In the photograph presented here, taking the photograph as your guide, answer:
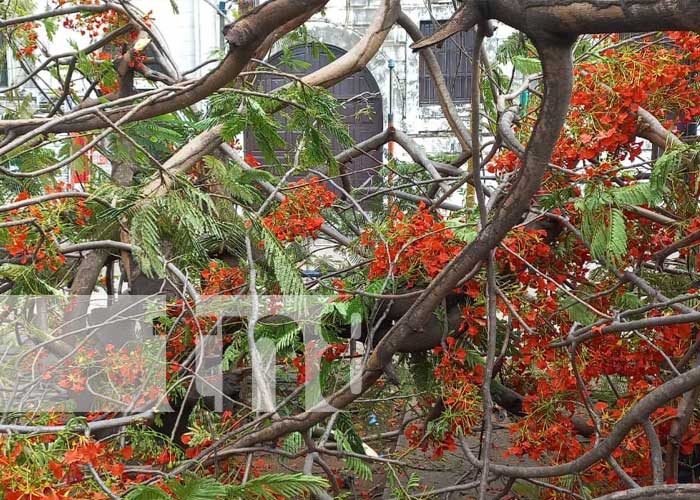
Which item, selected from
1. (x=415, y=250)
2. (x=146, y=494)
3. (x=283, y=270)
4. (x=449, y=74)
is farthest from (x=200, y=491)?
(x=449, y=74)

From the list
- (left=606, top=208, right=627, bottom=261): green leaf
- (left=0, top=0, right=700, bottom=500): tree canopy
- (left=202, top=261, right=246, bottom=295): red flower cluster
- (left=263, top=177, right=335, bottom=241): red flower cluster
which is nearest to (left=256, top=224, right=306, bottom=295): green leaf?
(left=0, top=0, right=700, bottom=500): tree canopy

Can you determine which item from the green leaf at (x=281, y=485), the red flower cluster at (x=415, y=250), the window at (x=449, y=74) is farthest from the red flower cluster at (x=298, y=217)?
the window at (x=449, y=74)

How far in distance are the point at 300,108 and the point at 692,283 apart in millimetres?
1451

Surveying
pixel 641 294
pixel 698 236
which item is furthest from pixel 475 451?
pixel 698 236

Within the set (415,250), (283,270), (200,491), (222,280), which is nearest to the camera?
(200,491)

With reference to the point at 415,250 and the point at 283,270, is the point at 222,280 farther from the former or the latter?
the point at 283,270

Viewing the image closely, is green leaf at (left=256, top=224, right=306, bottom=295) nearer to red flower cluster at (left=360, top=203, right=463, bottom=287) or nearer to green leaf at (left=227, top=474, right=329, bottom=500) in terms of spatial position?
green leaf at (left=227, top=474, right=329, bottom=500)

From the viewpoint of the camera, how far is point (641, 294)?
2748 mm

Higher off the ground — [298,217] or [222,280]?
[298,217]

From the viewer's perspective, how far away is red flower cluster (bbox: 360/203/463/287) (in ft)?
8.14

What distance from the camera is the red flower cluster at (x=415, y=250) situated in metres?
2.48

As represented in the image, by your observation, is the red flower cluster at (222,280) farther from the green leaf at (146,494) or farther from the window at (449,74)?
the window at (449,74)

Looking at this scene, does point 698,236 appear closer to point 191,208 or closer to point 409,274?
point 409,274

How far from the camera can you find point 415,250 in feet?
8.31
